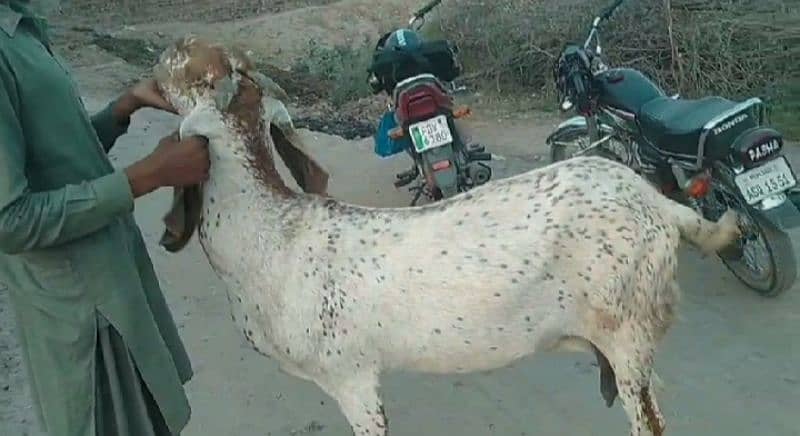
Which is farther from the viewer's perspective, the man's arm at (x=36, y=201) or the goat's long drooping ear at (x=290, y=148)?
the goat's long drooping ear at (x=290, y=148)

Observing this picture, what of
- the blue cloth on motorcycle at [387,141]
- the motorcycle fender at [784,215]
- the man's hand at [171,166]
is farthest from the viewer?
the blue cloth on motorcycle at [387,141]

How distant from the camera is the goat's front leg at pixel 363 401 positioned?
3.07 meters

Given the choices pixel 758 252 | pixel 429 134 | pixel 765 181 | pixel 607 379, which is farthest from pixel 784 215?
pixel 429 134

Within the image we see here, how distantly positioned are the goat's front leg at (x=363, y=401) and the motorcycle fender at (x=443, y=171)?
2.99m

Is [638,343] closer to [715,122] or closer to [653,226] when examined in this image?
[653,226]

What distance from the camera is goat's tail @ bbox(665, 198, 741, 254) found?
10.3 feet

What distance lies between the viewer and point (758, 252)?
5.09 metres

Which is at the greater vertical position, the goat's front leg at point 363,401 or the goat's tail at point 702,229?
the goat's tail at point 702,229

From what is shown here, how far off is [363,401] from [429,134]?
3153mm

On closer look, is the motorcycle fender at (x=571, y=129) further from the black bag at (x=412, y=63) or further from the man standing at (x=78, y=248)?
the man standing at (x=78, y=248)

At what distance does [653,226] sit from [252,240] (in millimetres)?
1141

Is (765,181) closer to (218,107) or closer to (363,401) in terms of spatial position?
(363,401)

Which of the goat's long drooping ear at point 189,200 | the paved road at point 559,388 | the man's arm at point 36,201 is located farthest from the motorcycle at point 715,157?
the man's arm at point 36,201

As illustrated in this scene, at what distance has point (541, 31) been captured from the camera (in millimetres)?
9602
